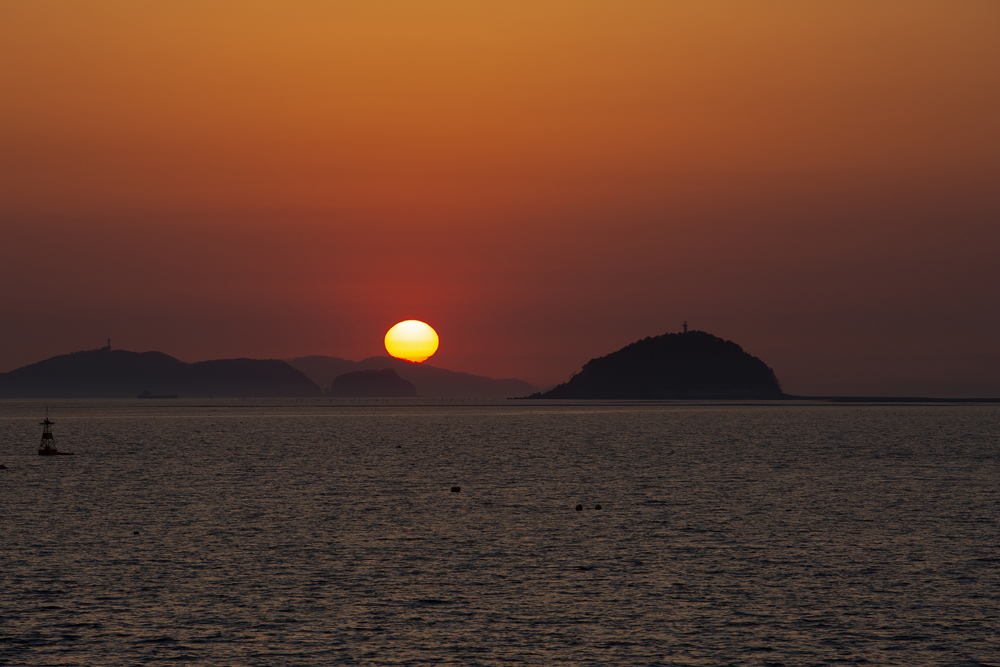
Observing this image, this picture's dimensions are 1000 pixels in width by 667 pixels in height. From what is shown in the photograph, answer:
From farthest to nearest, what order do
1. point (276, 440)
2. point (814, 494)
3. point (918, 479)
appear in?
1. point (276, 440)
2. point (918, 479)
3. point (814, 494)

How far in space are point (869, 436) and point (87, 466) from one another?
128m

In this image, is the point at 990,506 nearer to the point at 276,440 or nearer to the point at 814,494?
the point at 814,494

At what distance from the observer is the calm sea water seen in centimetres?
3073

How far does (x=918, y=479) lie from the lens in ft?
290

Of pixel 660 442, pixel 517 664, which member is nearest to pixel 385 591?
pixel 517 664

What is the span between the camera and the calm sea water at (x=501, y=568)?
101 feet

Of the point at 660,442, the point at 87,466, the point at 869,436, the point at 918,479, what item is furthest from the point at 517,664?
the point at 869,436

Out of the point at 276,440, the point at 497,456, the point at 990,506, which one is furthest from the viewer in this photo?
the point at 276,440

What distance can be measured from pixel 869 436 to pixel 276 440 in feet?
334

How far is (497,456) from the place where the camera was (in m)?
122

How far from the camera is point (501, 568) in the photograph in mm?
43469

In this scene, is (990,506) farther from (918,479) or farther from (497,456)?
→ (497,456)

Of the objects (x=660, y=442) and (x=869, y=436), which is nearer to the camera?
(x=660, y=442)

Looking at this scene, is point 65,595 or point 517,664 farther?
point 65,595
